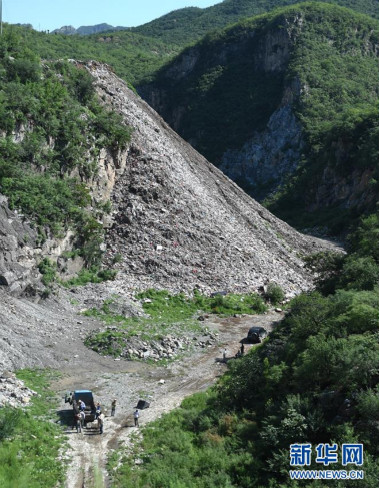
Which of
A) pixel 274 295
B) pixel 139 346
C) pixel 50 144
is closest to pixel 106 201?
pixel 50 144

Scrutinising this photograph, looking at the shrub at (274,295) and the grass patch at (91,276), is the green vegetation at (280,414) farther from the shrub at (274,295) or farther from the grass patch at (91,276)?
the shrub at (274,295)

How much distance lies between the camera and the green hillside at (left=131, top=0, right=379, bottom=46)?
152125 millimetres

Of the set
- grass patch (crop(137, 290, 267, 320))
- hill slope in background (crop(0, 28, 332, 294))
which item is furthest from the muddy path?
hill slope in background (crop(0, 28, 332, 294))

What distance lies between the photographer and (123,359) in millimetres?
23547

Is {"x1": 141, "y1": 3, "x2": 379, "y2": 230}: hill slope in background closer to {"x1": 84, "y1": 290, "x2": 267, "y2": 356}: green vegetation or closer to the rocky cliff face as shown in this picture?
{"x1": 84, "y1": 290, "x2": 267, "y2": 356}: green vegetation

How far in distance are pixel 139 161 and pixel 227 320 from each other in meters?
14.3

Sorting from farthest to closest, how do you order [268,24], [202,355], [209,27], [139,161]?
[209,27]
[268,24]
[139,161]
[202,355]

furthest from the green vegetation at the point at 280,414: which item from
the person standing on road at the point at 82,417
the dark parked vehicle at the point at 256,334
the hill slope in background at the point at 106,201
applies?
the hill slope in background at the point at 106,201

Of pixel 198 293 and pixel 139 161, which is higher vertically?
pixel 139 161

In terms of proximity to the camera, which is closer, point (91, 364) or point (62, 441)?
point (62, 441)

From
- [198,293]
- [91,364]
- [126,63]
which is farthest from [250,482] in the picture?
[126,63]

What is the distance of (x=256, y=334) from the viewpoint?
26.8 m

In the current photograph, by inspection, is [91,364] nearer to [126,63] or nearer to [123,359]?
[123,359]

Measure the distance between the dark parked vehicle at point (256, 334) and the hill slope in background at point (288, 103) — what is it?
37.9 m
